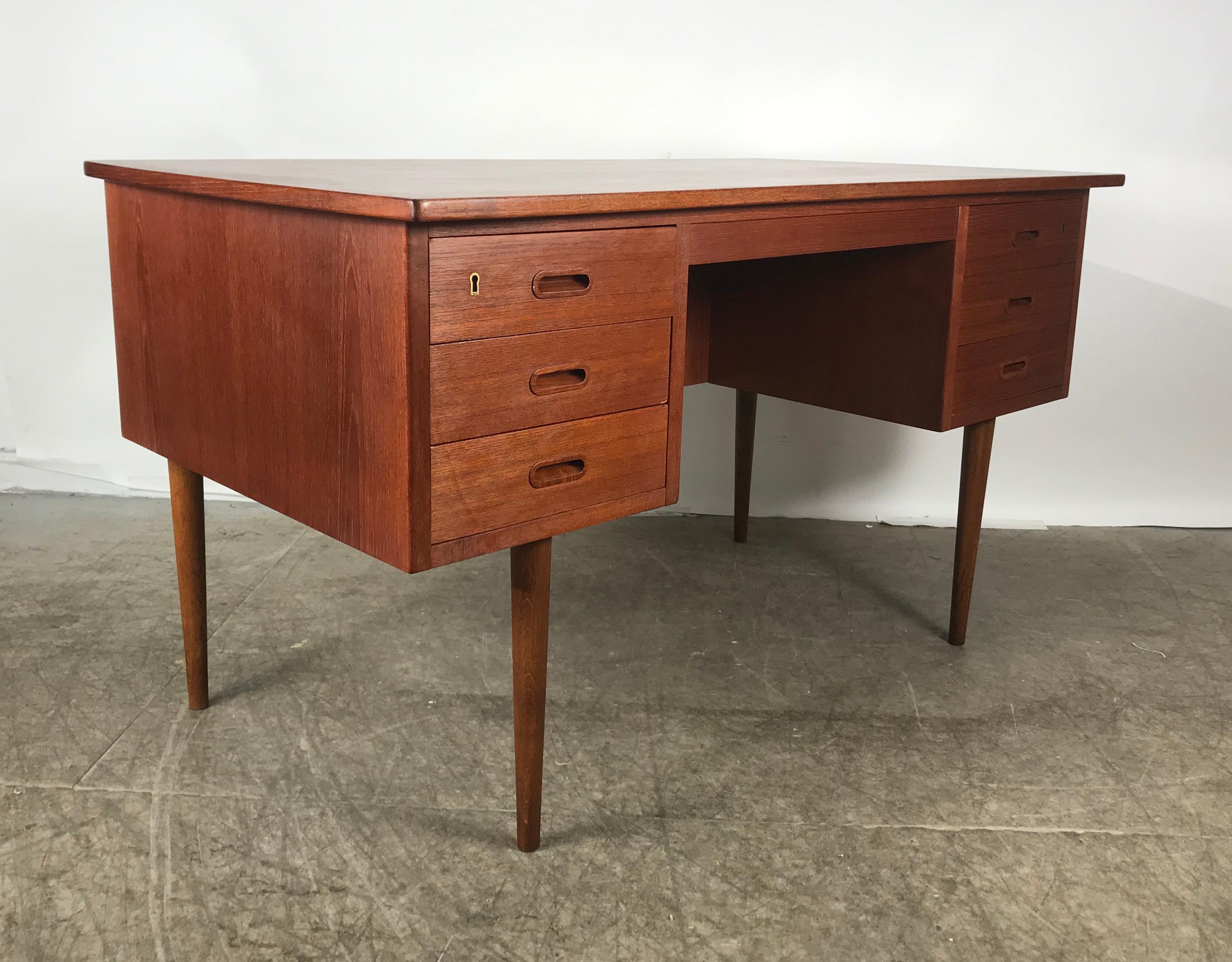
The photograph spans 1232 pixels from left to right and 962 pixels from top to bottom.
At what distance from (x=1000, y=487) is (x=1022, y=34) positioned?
1.08m

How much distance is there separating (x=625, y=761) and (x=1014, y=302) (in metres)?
1.02

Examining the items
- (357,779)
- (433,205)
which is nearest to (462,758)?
(357,779)

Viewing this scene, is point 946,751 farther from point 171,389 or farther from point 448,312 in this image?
point 171,389

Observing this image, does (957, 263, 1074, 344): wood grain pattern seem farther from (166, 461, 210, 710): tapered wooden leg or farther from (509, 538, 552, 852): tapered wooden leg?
(166, 461, 210, 710): tapered wooden leg

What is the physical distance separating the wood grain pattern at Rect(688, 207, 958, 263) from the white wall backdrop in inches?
44.0

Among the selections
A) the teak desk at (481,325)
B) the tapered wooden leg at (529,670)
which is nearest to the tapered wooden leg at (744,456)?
the teak desk at (481,325)

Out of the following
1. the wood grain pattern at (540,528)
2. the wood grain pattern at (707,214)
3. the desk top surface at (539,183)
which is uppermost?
the desk top surface at (539,183)

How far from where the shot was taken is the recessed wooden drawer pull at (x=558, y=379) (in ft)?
4.27

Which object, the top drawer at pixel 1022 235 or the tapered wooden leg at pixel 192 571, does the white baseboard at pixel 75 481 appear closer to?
the tapered wooden leg at pixel 192 571

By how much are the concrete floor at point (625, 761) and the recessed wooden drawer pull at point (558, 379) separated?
0.61 m

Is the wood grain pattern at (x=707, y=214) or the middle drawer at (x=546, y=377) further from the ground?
the wood grain pattern at (x=707, y=214)

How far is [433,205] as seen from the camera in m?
1.13

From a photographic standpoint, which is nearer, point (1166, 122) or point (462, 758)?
point (462, 758)

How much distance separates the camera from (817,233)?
5.32ft
